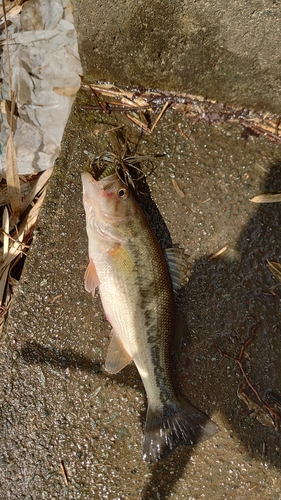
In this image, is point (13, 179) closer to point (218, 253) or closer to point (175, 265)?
point (175, 265)

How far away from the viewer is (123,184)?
305 centimetres

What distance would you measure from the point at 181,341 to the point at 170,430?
0.71 meters

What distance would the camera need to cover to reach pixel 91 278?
3146 millimetres

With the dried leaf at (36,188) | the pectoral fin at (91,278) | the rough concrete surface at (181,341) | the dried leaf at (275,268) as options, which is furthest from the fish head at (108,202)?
the dried leaf at (275,268)

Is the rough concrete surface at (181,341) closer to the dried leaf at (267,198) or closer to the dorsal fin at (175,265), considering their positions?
the dried leaf at (267,198)

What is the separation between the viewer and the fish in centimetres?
299

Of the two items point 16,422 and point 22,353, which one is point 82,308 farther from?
point 16,422

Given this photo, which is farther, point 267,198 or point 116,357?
point 267,198

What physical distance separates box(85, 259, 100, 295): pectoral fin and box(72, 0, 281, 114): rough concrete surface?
1700 millimetres

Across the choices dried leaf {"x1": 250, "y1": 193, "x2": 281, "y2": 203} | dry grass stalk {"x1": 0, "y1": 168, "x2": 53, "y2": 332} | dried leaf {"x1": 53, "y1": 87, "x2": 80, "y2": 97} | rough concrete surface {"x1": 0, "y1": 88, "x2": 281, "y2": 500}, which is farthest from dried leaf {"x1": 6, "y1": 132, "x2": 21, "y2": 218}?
dried leaf {"x1": 250, "y1": 193, "x2": 281, "y2": 203}

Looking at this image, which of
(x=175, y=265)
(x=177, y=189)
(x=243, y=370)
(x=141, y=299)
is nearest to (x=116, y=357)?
(x=141, y=299)

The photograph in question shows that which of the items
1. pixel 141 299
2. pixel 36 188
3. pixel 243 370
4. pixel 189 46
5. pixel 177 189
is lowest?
pixel 243 370

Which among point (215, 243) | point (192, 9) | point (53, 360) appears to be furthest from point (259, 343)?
point (192, 9)

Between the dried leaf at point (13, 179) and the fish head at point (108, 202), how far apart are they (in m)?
1.04
